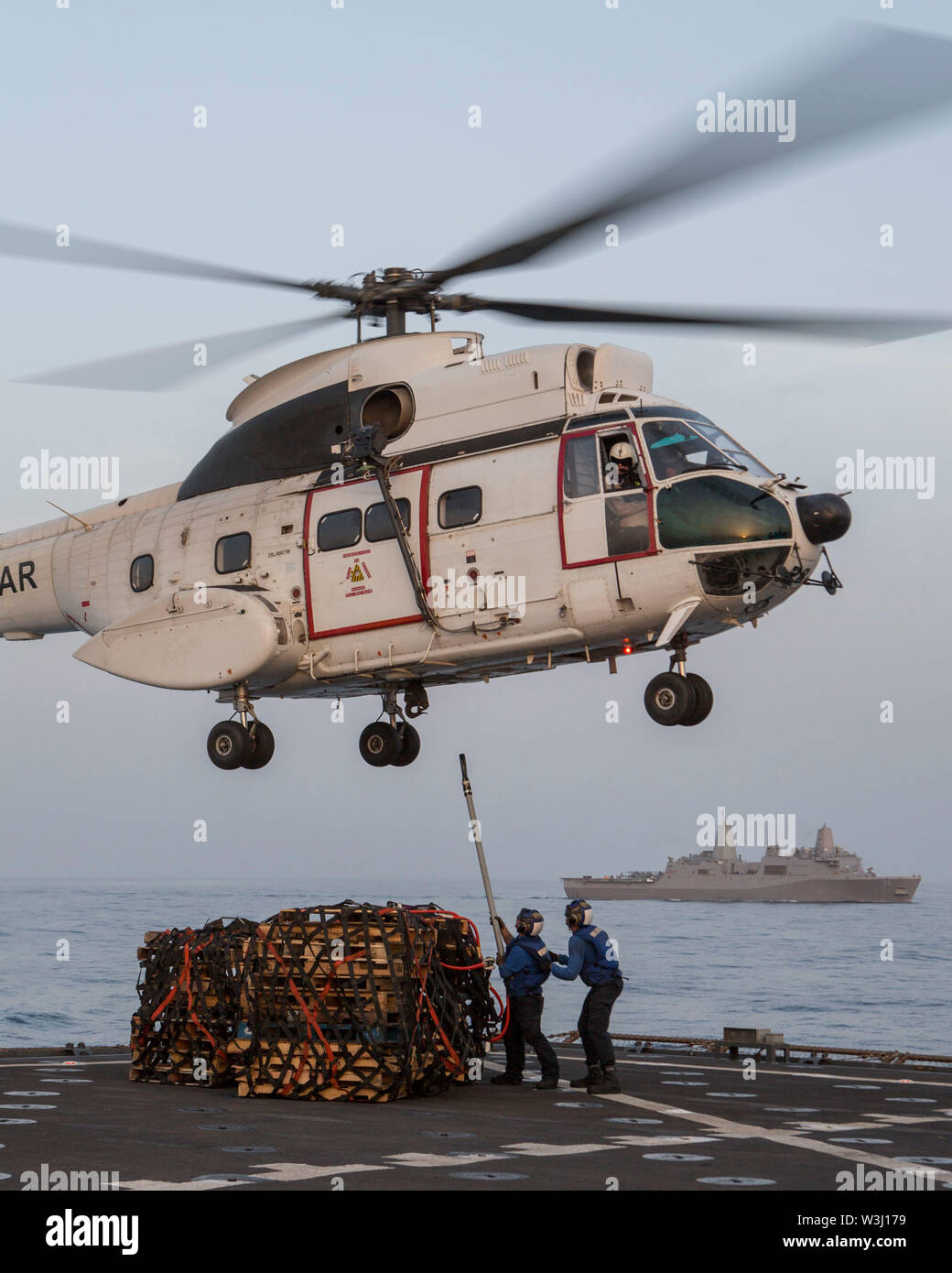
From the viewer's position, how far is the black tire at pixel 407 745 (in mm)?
17922

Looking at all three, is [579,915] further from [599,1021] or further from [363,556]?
[363,556]

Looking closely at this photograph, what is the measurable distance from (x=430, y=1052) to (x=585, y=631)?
4.94m

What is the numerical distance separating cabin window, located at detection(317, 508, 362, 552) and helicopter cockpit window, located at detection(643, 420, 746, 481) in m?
3.83

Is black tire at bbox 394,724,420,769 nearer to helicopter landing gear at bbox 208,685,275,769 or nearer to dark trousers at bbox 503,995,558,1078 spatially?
helicopter landing gear at bbox 208,685,275,769

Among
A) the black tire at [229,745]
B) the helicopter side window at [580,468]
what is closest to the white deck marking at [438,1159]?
the helicopter side window at [580,468]

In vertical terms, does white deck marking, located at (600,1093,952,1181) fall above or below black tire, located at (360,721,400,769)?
below

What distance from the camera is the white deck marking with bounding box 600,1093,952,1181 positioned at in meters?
8.84

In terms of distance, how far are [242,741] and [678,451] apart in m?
6.77

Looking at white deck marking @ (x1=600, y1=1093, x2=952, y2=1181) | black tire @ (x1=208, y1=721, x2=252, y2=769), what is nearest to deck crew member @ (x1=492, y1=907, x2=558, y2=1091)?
white deck marking @ (x1=600, y1=1093, x2=952, y2=1181)

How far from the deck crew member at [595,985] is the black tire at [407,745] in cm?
561

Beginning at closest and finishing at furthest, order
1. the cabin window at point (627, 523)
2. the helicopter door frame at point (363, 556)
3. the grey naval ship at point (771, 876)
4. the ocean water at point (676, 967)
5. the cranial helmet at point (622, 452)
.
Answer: the cabin window at point (627, 523)
the cranial helmet at point (622, 452)
the helicopter door frame at point (363, 556)
the ocean water at point (676, 967)
the grey naval ship at point (771, 876)

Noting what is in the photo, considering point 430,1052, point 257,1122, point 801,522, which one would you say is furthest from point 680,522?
point 257,1122

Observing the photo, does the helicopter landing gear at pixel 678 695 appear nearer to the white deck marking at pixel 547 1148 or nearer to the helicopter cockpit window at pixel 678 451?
the helicopter cockpit window at pixel 678 451

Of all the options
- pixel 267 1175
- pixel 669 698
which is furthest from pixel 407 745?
pixel 267 1175
